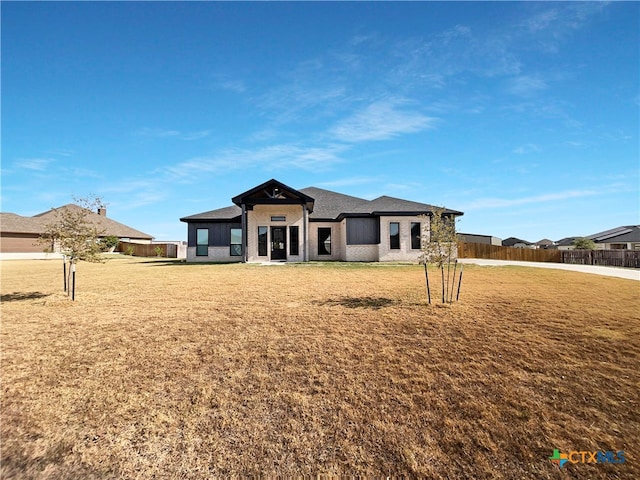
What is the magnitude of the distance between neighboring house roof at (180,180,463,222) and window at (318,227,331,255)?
44.1 inches

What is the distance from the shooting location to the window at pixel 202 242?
25.1 meters

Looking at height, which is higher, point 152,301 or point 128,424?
point 152,301

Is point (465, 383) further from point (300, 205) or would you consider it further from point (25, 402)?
point (300, 205)

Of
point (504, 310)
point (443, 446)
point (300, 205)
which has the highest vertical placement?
point (300, 205)

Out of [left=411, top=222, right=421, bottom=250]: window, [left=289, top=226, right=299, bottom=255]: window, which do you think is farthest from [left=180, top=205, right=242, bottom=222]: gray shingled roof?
[left=411, top=222, right=421, bottom=250]: window

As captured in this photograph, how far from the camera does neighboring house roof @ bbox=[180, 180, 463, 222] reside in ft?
72.6

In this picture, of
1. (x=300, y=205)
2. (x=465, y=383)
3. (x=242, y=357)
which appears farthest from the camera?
(x=300, y=205)

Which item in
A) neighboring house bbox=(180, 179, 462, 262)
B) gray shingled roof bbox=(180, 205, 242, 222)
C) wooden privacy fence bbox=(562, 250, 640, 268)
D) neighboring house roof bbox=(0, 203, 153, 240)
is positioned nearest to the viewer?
wooden privacy fence bbox=(562, 250, 640, 268)

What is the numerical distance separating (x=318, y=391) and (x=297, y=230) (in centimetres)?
1958

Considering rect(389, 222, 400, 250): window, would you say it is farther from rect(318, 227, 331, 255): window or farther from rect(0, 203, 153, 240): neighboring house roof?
rect(0, 203, 153, 240): neighboring house roof

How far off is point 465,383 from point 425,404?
85 cm

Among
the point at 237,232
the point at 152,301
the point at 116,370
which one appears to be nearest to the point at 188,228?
the point at 237,232

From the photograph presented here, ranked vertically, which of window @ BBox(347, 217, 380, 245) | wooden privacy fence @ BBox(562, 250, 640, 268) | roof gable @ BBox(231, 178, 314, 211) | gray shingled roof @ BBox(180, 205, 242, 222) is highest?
roof gable @ BBox(231, 178, 314, 211)

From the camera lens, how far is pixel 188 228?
25.0m
